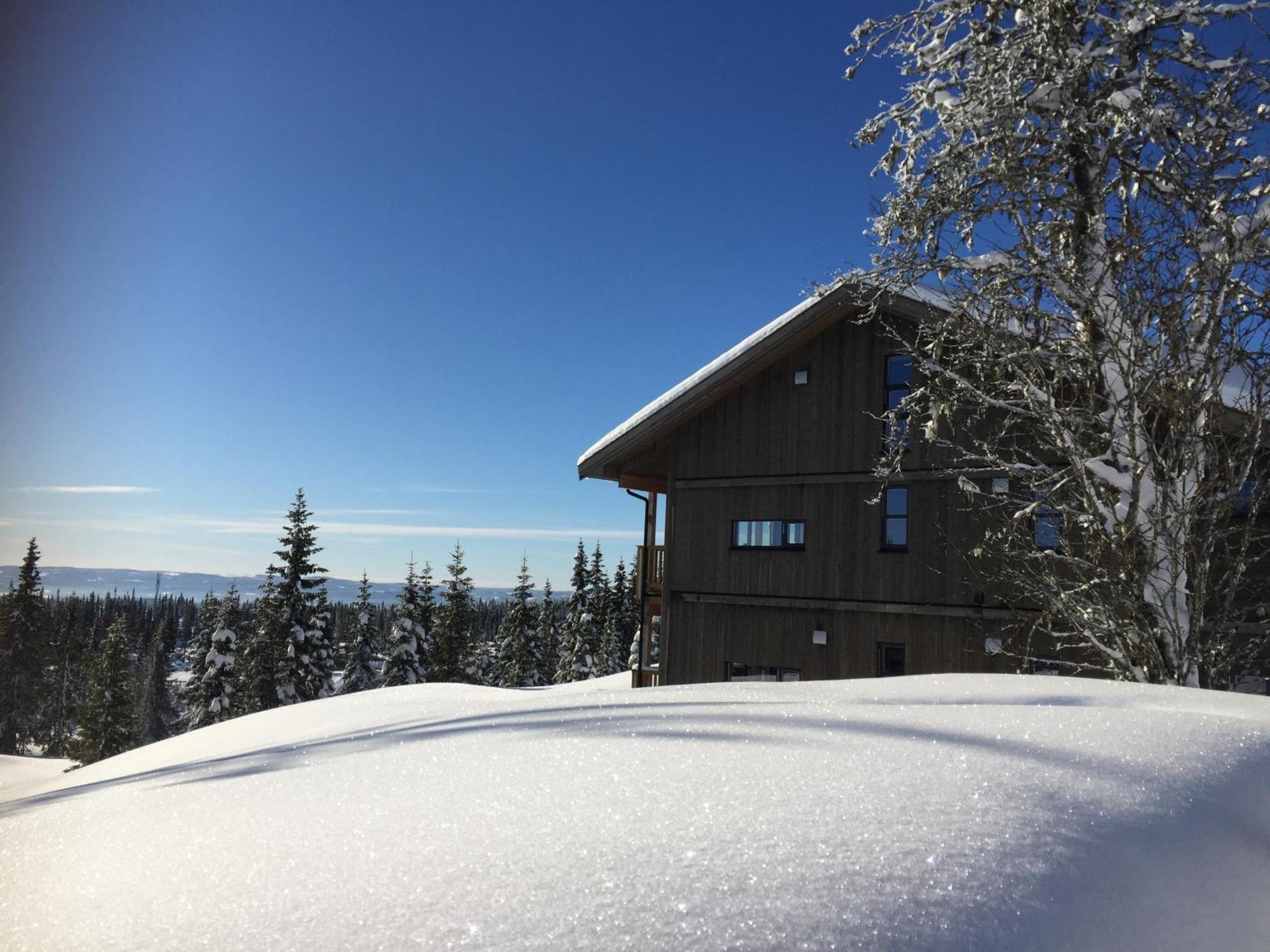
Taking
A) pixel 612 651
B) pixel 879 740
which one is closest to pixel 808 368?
pixel 879 740

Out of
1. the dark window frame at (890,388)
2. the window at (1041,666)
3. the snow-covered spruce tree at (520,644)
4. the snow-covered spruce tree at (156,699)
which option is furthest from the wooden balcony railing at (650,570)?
the snow-covered spruce tree at (156,699)

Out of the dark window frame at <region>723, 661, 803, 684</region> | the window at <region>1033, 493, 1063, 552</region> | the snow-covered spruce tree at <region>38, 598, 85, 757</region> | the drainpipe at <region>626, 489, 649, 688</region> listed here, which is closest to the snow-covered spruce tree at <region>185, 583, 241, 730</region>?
the snow-covered spruce tree at <region>38, 598, 85, 757</region>

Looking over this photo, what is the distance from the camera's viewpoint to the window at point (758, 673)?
47.0ft

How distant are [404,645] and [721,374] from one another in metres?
27.3

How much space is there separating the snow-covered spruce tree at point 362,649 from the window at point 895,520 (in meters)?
34.1

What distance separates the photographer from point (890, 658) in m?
13.3

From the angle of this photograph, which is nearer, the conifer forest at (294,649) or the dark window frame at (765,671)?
the dark window frame at (765,671)

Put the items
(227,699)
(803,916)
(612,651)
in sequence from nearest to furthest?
(803,916), (227,699), (612,651)

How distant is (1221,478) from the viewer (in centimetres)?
780

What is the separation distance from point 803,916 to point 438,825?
3.85 feet

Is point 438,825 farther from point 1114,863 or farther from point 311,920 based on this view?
point 1114,863

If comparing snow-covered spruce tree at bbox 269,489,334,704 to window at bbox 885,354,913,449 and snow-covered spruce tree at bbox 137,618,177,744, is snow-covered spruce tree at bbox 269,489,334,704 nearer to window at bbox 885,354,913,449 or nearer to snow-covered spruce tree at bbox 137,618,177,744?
window at bbox 885,354,913,449

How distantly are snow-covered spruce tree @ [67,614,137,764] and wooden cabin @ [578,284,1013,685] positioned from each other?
35.5 meters

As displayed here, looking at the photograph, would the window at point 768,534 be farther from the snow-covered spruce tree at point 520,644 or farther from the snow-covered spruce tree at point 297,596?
the snow-covered spruce tree at point 520,644
